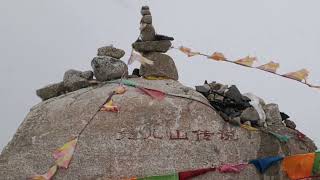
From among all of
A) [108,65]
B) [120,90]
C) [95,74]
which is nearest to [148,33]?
[108,65]

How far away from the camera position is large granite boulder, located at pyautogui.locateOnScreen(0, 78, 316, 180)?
1170 centimetres

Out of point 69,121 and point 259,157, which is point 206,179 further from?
point 69,121

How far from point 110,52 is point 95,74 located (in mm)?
527

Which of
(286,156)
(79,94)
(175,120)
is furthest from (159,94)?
(286,156)

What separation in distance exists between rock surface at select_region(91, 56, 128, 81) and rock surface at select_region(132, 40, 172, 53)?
0.56 m

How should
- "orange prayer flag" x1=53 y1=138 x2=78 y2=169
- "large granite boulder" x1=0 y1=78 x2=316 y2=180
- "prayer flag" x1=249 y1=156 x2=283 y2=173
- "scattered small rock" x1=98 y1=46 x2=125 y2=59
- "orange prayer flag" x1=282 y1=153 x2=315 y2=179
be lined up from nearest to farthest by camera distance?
"orange prayer flag" x1=53 y1=138 x2=78 y2=169 → "large granite boulder" x1=0 y1=78 x2=316 y2=180 → "prayer flag" x1=249 y1=156 x2=283 y2=173 → "orange prayer flag" x1=282 y1=153 x2=315 y2=179 → "scattered small rock" x1=98 y1=46 x2=125 y2=59

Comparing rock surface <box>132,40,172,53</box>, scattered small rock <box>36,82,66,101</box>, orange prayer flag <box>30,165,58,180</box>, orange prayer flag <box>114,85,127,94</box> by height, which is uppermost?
rock surface <box>132,40,172,53</box>

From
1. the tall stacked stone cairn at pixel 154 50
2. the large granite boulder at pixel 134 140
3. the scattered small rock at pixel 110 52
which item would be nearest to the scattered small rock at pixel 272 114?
the large granite boulder at pixel 134 140

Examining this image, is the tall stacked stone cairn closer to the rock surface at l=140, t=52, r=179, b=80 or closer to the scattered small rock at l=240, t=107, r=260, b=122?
the rock surface at l=140, t=52, r=179, b=80

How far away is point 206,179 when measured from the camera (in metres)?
11.9

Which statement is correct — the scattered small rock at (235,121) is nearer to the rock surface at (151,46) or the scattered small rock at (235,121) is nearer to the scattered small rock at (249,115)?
the scattered small rock at (249,115)

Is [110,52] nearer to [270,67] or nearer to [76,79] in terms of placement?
[76,79]

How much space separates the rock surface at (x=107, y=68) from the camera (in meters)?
13.2

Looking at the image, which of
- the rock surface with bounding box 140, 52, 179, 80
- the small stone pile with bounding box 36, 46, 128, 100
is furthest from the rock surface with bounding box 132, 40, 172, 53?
the small stone pile with bounding box 36, 46, 128, 100
